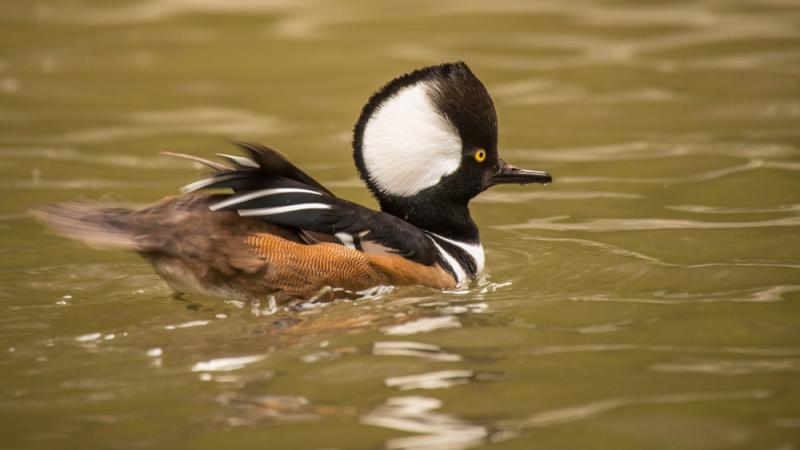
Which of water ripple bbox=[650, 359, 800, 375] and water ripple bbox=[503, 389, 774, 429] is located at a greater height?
water ripple bbox=[650, 359, 800, 375]

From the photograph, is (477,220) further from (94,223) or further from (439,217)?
(94,223)

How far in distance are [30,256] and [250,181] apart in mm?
1962

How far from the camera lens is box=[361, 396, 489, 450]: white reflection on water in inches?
172

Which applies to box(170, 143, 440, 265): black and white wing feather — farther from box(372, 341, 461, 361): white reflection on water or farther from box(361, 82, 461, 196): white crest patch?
box(372, 341, 461, 361): white reflection on water

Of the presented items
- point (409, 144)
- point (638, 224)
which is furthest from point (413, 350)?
point (638, 224)

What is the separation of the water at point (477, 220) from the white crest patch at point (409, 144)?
67 centimetres

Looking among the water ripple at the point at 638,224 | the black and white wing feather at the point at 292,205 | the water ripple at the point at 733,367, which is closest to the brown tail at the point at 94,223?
the black and white wing feather at the point at 292,205

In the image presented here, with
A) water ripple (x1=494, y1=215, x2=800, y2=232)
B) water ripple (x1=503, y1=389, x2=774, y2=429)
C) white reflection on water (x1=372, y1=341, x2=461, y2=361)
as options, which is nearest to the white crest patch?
white reflection on water (x1=372, y1=341, x2=461, y2=361)

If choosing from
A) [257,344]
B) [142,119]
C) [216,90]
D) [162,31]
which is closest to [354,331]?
[257,344]

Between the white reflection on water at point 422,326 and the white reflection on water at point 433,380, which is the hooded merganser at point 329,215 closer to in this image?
the white reflection on water at point 422,326

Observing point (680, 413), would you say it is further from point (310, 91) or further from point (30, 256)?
point (310, 91)

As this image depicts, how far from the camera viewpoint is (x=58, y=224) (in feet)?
18.6

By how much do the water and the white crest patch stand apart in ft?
2.18

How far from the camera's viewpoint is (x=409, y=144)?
6.20m
